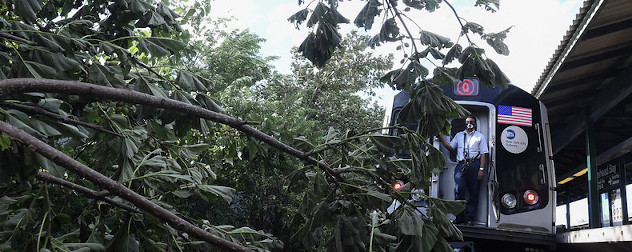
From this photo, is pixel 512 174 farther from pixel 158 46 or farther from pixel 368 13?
pixel 158 46

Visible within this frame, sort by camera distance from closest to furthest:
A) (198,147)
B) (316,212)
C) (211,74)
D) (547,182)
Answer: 1. (316,212)
2. (198,147)
3. (547,182)
4. (211,74)

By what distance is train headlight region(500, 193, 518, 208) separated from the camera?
20.2 ft

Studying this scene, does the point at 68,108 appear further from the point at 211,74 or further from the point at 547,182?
the point at 211,74

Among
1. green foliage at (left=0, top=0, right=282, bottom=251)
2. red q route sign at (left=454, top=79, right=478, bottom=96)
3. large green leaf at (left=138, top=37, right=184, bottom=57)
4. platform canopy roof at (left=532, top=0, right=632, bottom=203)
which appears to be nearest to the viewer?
green foliage at (left=0, top=0, right=282, bottom=251)

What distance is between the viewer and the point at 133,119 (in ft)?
9.84

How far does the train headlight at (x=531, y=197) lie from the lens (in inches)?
241

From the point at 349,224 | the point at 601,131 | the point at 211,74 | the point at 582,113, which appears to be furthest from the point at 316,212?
the point at 211,74

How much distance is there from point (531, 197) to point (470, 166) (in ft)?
2.25

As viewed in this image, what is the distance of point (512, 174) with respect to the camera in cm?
627

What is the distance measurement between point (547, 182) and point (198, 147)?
4.28 meters

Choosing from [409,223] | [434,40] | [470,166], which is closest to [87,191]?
[409,223]

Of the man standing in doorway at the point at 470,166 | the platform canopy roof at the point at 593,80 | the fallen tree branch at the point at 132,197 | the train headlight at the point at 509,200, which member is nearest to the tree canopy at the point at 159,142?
the fallen tree branch at the point at 132,197

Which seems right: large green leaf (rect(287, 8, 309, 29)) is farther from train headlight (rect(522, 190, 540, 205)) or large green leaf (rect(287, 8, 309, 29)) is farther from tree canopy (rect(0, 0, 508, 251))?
train headlight (rect(522, 190, 540, 205))

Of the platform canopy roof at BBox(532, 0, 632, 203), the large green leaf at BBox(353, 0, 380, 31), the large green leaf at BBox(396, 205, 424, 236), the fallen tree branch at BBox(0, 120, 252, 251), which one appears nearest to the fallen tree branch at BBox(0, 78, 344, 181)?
the fallen tree branch at BBox(0, 120, 252, 251)
